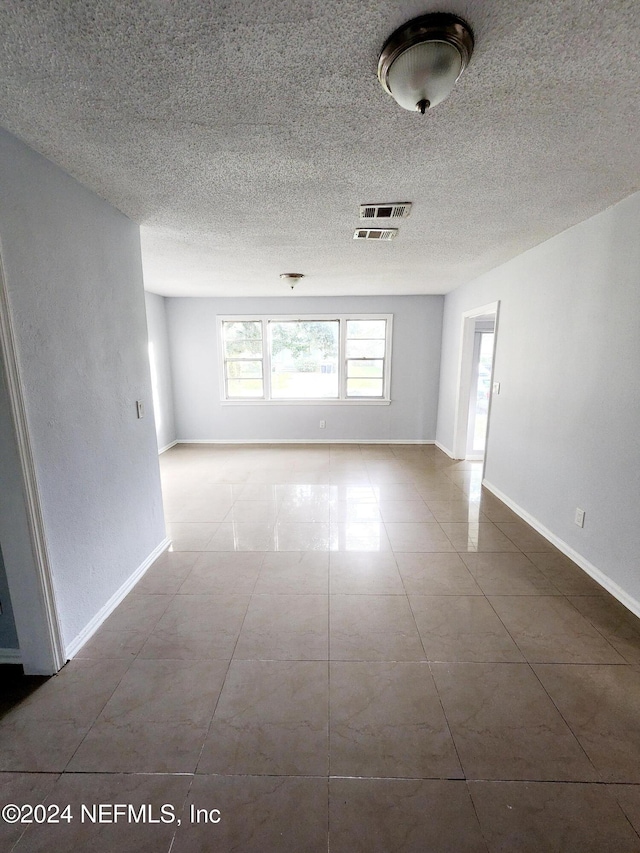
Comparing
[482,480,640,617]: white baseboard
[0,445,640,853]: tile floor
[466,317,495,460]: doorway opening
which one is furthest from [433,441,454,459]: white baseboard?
[0,445,640,853]: tile floor

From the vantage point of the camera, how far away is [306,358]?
5797mm

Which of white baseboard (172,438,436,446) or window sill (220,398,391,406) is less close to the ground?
window sill (220,398,391,406)

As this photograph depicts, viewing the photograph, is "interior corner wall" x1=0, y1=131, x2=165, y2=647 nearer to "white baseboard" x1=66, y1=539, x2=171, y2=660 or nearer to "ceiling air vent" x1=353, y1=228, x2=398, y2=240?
"white baseboard" x1=66, y1=539, x2=171, y2=660

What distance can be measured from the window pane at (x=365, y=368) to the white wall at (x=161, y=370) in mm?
2988

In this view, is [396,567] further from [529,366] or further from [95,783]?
[529,366]

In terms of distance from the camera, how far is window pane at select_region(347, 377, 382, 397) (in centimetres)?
581

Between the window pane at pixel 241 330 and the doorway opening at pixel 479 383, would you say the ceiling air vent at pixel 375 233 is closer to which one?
the doorway opening at pixel 479 383

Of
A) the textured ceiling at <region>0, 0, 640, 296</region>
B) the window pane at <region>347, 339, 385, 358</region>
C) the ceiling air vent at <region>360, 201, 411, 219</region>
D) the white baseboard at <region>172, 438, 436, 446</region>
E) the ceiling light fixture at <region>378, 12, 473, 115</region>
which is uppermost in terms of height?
the ceiling air vent at <region>360, 201, 411, 219</region>

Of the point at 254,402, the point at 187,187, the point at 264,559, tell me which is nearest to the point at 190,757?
the point at 264,559

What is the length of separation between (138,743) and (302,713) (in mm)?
640

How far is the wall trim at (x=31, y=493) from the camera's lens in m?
1.39

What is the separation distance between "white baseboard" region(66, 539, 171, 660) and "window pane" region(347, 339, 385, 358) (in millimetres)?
4096

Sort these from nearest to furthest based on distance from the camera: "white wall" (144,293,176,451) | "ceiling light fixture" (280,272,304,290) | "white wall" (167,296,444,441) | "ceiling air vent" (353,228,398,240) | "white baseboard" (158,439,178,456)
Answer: "ceiling air vent" (353,228,398,240)
"ceiling light fixture" (280,272,304,290)
"white wall" (144,293,176,451)
"white baseboard" (158,439,178,456)
"white wall" (167,296,444,441)

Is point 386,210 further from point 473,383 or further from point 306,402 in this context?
point 306,402
